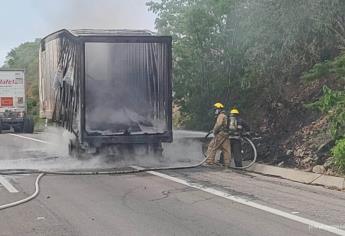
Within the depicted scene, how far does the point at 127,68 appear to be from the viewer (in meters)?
13.6

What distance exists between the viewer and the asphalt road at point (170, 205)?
6762 millimetres

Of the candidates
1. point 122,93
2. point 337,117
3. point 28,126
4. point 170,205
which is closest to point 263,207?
point 170,205

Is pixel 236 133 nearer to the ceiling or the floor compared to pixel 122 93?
nearer to the floor

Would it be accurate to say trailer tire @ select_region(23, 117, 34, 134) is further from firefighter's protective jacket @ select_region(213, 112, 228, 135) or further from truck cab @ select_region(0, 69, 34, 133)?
firefighter's protective jacket @ select_region(213, 112, 228, 135)

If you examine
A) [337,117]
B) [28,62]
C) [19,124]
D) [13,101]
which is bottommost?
[19,124]

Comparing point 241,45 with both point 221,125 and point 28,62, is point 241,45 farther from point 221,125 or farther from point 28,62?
point 28,62

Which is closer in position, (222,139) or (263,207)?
(263,207)

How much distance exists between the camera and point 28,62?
2569 inches

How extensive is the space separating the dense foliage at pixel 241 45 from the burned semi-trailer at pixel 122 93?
9.62 ft

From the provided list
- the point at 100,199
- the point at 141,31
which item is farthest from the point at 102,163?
the point at 100,199

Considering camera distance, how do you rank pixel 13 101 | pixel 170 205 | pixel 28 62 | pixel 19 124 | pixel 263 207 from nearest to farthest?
pixel 263 207
pixel 170 205
pixel 13 101
pixel 19 124
pixel 28 62

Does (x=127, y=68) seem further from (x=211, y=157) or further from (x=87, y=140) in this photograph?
(x=211, y=157)

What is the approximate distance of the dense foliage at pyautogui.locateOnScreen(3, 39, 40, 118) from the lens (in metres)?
56.8

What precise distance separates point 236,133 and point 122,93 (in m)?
2.90
